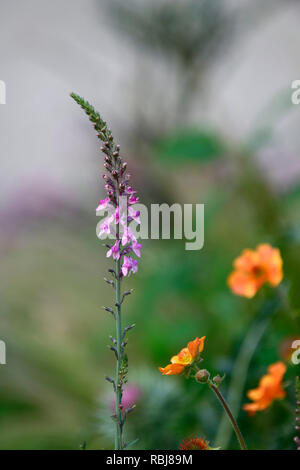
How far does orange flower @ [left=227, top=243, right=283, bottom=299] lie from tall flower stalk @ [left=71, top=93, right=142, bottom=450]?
0.11 metres

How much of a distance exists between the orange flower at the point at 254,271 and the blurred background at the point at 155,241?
2 cm

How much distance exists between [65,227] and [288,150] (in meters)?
0.29

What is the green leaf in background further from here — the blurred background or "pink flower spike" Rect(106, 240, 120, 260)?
"pink flower spike" Rect(106, 240, 120, 260)

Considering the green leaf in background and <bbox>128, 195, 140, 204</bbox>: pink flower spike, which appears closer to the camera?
<bbox>128, 195, 140, 204</bbox>: pink flower spike

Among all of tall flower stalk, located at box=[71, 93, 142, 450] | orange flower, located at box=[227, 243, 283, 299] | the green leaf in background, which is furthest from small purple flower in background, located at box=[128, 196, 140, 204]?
the green leaf in background

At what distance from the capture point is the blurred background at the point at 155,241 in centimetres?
33

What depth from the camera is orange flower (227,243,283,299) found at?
246 mm

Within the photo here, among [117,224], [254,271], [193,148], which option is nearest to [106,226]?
[117,224]

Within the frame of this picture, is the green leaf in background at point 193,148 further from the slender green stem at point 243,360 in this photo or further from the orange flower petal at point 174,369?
the orange flower petal at point 174,369

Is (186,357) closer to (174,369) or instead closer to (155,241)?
(174,369)

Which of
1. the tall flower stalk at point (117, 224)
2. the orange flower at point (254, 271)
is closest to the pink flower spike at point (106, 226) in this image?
the tall flower stalk at point (117, 224)

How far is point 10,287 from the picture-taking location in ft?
2.33
